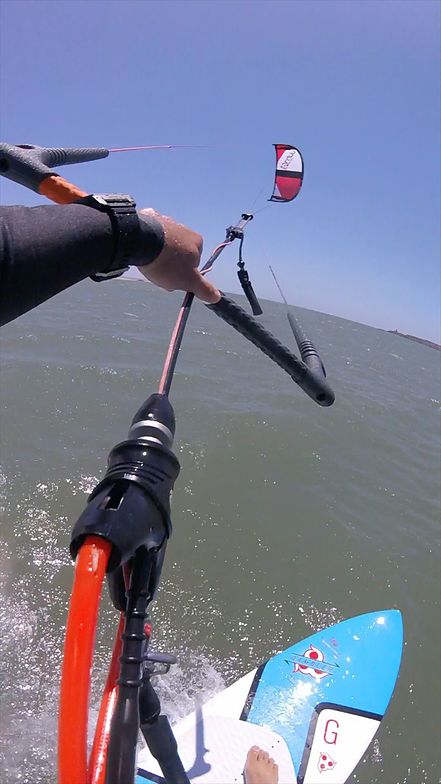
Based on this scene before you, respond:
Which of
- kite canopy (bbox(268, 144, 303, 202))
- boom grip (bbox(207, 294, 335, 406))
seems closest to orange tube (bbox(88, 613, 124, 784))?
boom grip (bbox(207, 294, 335, 406))

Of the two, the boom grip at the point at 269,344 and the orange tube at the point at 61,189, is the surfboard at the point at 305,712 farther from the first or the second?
the orange tube at the point at 61,189

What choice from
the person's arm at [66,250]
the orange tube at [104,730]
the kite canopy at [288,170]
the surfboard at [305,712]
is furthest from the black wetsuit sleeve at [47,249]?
the surfboard at [305,712]

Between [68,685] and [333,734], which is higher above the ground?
[68,685]

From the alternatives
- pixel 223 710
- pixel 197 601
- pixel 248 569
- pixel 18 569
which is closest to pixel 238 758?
pixel 223 710

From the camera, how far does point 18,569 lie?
572 centimetres

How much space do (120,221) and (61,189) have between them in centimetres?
42

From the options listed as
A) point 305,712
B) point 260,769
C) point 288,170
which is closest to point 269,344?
point 288,170

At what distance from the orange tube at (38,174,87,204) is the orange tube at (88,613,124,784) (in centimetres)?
131

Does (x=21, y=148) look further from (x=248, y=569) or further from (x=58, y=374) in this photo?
(x=58, y=374)

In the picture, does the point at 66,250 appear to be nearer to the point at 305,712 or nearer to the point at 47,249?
the point at 47,249

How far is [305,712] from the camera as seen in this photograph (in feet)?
15.0

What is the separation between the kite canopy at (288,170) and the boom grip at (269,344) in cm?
229

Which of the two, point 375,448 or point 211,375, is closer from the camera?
point 375,448

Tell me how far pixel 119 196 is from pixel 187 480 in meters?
6.94
